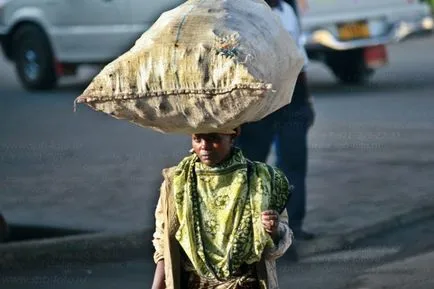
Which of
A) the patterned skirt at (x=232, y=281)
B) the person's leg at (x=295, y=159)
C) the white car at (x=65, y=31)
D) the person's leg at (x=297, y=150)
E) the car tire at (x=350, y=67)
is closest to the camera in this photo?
the patterned skirt at (x=232, y=281)

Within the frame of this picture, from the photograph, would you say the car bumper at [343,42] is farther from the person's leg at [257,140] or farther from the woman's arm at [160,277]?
the woman's arm at [160,277]

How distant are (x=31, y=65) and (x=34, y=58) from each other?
11 centimetres

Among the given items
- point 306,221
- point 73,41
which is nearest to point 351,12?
point 73,41

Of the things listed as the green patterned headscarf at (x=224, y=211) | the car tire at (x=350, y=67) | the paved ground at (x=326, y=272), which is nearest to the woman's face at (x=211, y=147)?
the green patterned headscarf at (x=224, y=211)

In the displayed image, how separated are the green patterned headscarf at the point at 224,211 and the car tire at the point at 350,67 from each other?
12.2 m

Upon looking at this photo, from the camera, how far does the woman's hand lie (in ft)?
14.8

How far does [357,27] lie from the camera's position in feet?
53.2

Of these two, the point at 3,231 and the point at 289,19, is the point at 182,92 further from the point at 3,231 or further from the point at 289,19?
the point at 3,231

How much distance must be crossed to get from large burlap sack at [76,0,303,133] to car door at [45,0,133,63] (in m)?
12.0

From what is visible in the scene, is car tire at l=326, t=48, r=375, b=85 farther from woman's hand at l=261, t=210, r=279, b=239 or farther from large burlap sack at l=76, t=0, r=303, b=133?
woman's hand at l=261, t=210, r=279, b=239

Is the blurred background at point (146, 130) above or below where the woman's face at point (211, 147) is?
below

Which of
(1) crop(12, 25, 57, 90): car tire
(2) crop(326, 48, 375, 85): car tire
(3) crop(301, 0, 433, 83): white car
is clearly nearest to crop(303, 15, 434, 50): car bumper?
Result: (3) crop(301, 0, 433, 83): white car

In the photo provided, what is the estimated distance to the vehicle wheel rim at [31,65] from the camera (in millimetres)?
17641

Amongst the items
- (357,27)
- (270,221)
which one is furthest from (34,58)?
(270,221)
